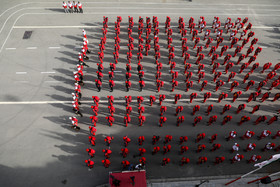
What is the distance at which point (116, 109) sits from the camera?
16.5 metres

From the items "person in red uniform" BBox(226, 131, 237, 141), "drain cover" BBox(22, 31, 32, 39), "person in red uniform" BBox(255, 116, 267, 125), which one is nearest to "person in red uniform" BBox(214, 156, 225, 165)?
"person in red uniform" BBox(226, 131, 237, 141)

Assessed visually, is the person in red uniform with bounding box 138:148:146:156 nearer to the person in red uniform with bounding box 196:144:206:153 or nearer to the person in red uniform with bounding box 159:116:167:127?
the person in red uniform with bounding box 159:116:167:127

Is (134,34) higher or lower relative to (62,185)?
higher

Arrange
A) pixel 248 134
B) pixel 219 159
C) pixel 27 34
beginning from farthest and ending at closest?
pixel 27 34
pixel 248 134
pixel 219 159

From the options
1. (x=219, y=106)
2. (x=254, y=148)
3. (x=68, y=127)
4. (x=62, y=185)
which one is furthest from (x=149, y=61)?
(x=62, y=185)

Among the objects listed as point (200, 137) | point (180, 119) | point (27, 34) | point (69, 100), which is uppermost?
point (27, 34)

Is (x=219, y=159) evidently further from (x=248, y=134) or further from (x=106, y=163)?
(x=106, y=163)

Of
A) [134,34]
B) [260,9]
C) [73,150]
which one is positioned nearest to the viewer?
[73,150]

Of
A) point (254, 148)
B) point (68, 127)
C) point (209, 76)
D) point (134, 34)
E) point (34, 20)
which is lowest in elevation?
point (254, 148)

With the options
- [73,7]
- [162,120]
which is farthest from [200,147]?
[73,7]

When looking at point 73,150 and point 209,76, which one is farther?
point 209,76

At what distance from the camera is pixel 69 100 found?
17016mm

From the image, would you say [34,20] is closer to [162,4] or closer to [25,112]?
[25,112]

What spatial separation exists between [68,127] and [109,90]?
4.59 metres
